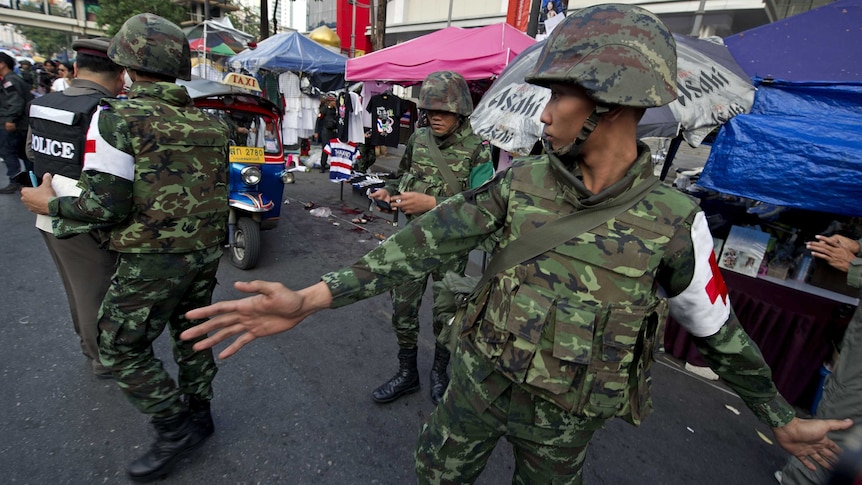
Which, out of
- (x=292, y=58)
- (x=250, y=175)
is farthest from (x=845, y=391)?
(x=292, y=58)

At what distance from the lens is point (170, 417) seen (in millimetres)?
1952

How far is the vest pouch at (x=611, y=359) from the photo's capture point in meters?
1.13

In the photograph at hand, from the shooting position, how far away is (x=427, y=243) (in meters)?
1.23

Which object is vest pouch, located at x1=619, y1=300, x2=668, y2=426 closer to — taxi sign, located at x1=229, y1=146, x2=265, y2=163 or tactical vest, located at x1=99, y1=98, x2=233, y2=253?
tactical vest, located at x1=99, y1=98, x2=233, y2=253

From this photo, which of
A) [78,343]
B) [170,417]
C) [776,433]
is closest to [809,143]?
[776,433]

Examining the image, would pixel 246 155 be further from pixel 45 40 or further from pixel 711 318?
pixel 45 40

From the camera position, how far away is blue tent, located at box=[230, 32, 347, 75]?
9.84 metres

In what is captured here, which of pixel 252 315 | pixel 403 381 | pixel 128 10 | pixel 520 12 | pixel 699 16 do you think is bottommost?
pixel 403 381

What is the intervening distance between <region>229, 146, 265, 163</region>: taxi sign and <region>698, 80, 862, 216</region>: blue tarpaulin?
433 cm

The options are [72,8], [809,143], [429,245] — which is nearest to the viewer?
[429,245]

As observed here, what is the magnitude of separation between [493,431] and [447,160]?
5.88 feet

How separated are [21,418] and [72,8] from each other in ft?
174

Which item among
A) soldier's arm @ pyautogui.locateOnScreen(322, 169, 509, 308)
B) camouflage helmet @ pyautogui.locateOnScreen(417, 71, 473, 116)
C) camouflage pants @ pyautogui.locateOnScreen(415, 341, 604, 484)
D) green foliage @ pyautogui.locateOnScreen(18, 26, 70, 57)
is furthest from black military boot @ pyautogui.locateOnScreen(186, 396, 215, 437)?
green foliage @ pyautogui.locateOnScreen(18, 26, 70, 57)

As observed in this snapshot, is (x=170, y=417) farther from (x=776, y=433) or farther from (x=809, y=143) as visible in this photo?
(x=809, y=143)
